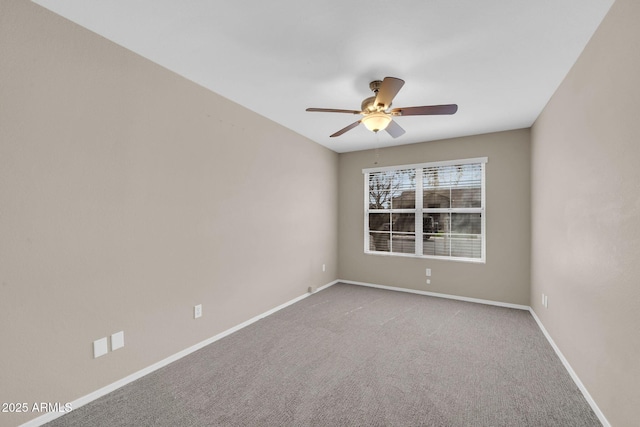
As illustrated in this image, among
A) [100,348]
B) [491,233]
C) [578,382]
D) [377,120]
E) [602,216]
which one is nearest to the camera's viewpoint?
[602,216]

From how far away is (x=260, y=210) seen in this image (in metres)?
3.49

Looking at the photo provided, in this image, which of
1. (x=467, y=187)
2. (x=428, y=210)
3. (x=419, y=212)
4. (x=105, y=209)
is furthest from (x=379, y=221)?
(x=105, y=209)

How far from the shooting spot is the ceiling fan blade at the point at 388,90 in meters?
2.00

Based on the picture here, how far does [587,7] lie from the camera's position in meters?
1.65

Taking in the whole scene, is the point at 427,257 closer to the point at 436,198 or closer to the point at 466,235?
the point at 466,235

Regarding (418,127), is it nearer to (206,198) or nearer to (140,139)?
(206,198)

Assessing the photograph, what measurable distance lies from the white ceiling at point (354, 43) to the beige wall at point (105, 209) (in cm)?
28

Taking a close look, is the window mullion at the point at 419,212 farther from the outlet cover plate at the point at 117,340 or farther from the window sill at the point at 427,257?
the outlet cover plate at the point at 117,340

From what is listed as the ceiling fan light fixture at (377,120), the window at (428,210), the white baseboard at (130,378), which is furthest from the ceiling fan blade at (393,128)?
the white baseboard at (130,378)

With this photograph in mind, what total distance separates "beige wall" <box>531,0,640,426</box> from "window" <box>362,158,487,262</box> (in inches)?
58.1

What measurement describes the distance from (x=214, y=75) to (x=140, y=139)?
2.88 feet

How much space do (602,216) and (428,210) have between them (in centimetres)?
278

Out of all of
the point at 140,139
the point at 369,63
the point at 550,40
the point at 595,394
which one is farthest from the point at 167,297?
the point at 550,40

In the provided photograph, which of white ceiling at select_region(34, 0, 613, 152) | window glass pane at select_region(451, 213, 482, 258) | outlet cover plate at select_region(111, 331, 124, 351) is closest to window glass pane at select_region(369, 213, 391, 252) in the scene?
window glass pane at select_region(451, 213, 482, 258)
